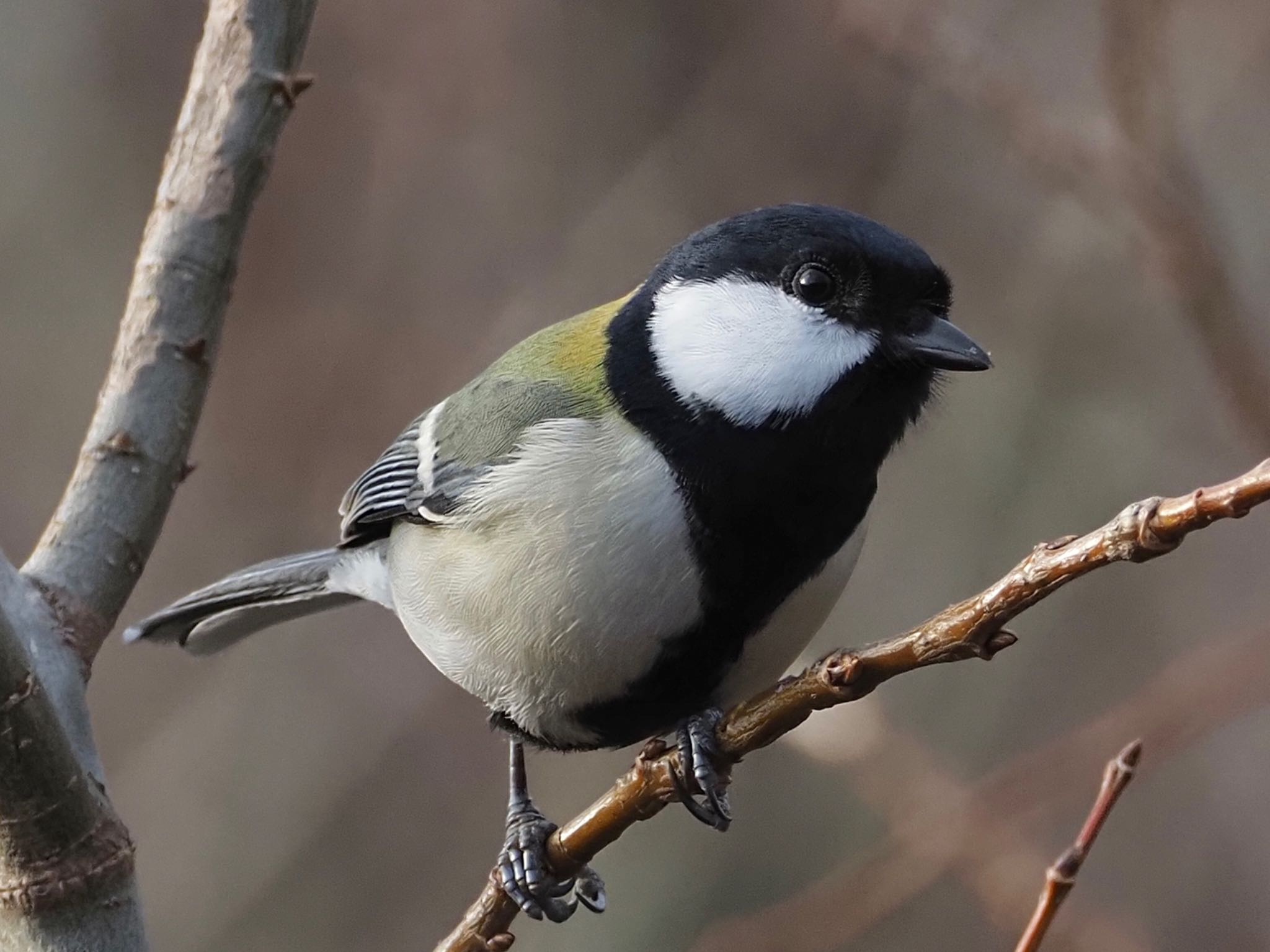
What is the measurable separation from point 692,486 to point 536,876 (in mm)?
704

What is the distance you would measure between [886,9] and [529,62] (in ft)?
4.91

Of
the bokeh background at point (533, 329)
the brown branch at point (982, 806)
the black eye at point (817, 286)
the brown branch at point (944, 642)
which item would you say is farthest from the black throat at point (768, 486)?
the bokeh background at point (533, 329)

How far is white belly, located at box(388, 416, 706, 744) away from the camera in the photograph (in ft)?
6.28

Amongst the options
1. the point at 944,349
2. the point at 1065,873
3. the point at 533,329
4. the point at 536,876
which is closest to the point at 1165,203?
the point at 944,349

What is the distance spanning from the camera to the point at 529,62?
4555 mm

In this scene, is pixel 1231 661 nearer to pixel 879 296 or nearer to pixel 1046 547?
pixel 879 296

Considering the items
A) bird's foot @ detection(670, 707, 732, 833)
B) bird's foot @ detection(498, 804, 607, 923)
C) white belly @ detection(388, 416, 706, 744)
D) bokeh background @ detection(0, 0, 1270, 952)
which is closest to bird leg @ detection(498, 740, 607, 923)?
bird's foot @ detection(498, 804, 607, 923)

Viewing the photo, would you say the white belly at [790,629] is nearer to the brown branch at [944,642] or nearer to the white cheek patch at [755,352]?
the white cheek patch at [755,352]

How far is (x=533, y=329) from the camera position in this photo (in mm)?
4391

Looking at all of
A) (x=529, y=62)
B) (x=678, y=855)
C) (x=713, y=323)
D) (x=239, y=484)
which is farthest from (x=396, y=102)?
(x=713, y=323)

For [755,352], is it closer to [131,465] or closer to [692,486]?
[692,486]

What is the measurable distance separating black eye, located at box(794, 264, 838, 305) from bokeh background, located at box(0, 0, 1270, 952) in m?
1.79

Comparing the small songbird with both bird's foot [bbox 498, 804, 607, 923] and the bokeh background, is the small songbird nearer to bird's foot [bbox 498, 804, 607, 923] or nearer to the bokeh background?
bird's foot [bbox 498, 804, 607, 923]

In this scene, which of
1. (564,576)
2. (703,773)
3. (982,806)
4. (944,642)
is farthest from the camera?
(982,806)
